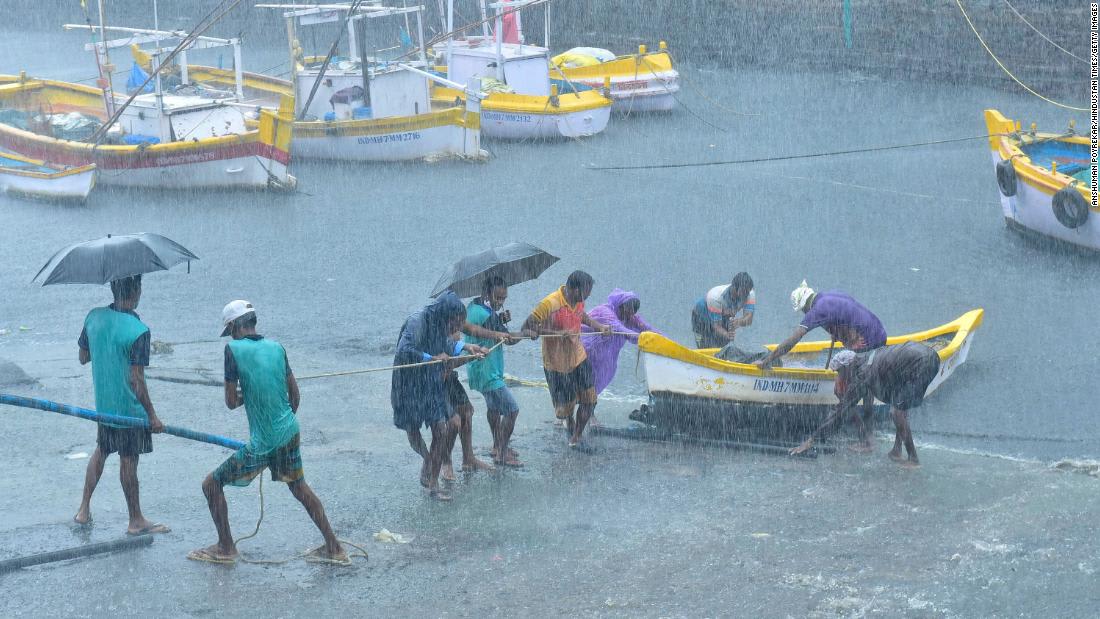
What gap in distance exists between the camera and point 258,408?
19.7 feet

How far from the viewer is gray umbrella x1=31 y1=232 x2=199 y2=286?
627 cm

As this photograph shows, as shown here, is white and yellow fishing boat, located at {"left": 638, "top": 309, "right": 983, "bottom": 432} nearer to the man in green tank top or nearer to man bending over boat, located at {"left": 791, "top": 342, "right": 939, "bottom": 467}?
man bending over boat, located at {"left": 791, "top": 342, "right": 939, "bottom": 467}

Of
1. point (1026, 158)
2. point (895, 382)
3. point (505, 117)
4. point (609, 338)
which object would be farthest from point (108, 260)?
point (505, 117)

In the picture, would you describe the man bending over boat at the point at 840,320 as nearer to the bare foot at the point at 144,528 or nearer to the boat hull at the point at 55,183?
the bare foot at the point at 144,528

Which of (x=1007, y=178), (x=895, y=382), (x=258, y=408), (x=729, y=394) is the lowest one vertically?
(x=729, y=394)

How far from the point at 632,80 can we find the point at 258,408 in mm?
22721

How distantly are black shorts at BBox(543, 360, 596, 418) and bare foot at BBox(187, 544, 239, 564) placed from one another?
8.97 feet

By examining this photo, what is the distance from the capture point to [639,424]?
953cm

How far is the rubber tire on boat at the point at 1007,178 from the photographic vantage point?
1692 centimetres

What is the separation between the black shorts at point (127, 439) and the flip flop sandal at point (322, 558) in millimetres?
1022

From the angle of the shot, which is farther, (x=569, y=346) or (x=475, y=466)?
(x=569, y=346)

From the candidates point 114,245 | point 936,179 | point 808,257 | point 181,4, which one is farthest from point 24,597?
point 181,4

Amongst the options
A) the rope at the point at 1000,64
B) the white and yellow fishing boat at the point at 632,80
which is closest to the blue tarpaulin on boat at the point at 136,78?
the white and yellow fishing boat at the point at 632,80

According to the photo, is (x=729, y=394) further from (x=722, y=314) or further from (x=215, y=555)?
(x=215, y=555)
